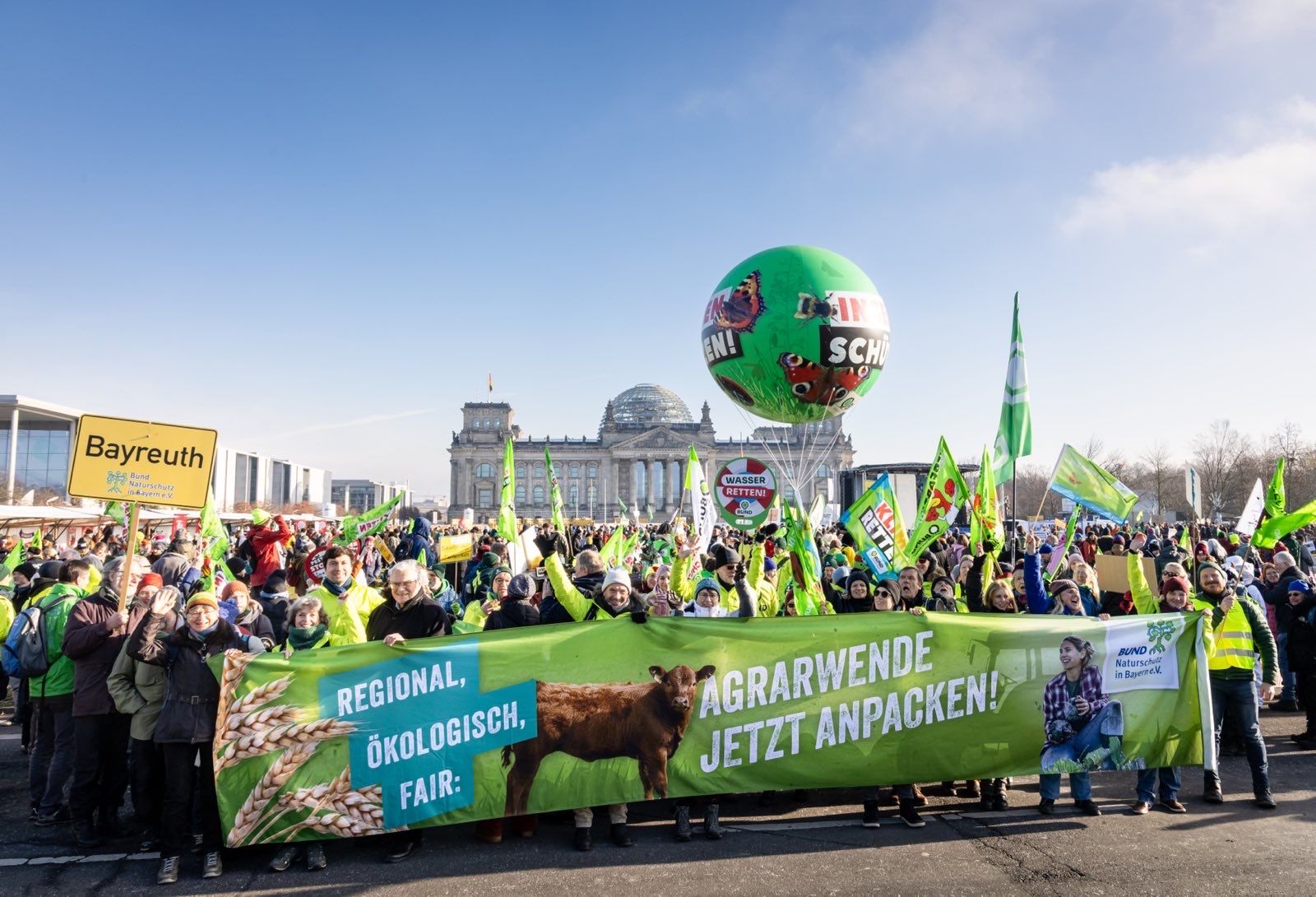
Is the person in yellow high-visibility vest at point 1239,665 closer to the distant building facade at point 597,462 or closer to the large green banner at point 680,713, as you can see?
the large green banner at point 680,713

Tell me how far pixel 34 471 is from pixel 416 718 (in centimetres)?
6837

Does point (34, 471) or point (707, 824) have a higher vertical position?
point (34, 471)

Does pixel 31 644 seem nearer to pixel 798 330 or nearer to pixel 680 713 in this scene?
pixel 680 713

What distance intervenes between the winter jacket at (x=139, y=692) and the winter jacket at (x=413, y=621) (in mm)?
1355

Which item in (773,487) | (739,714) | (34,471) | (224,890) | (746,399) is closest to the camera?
(224,890)

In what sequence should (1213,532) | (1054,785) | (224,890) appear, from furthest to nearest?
(1213,532)
(1054,785)
(224,890)

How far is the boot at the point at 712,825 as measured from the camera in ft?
19.0

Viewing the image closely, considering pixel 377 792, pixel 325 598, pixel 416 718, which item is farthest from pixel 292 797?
pixel 325 598

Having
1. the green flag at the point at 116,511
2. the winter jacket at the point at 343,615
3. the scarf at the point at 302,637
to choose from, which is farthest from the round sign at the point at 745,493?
the green flag at the point at 116,511

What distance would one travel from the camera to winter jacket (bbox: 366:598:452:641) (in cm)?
606

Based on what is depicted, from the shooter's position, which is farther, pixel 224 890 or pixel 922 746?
pixel 922 746

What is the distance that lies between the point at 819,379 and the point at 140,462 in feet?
29.6

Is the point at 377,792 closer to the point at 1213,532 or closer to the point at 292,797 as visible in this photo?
the point at 292,797

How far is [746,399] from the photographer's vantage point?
13938mm
